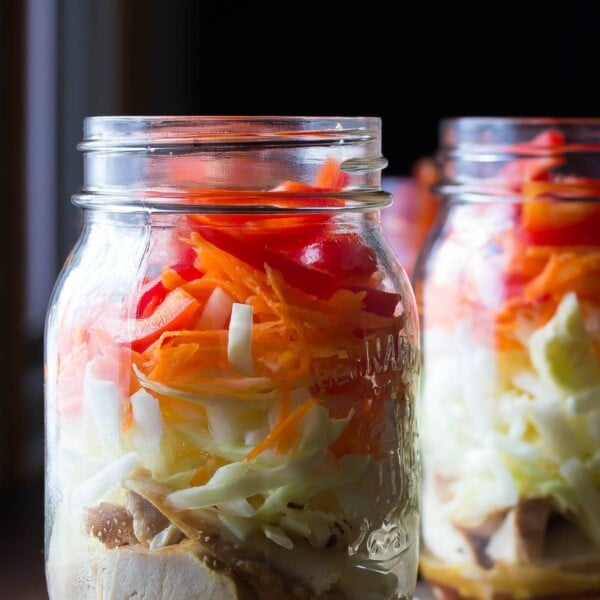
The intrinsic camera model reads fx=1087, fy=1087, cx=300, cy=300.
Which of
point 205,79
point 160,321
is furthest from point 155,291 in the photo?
point 205,79

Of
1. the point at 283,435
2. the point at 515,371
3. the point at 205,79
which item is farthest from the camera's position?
the point at 205,79

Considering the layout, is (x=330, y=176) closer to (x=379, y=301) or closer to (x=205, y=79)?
(x=379, y=301)

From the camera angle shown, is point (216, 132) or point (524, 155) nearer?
point (216, 132)

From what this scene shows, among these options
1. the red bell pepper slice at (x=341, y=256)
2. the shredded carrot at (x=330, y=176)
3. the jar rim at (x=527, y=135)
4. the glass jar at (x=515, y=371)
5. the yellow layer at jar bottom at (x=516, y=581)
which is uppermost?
the jar rim at (x=527, y=135)

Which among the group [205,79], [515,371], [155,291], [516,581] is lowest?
[516,581]

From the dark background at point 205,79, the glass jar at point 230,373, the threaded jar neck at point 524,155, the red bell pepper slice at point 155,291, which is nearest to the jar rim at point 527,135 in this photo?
the threaded jar neck at point 524,155

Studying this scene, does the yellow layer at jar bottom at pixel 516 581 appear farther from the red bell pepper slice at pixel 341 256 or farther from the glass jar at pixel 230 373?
the red bell pepper slice at pixel 341 256

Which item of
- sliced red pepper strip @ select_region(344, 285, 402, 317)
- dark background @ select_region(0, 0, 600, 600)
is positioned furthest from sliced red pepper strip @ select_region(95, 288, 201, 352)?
dark background @ select_region(0, 0, 600, 600)
